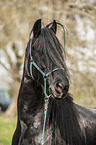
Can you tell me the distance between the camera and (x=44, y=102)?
2.52m

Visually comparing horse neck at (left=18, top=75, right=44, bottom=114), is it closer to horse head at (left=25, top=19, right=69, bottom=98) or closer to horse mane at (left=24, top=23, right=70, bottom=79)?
horse head at (left=25, top=19, right=69, bottom=98)

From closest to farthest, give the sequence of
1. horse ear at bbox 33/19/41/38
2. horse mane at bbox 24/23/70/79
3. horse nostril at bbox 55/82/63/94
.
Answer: horse nostril at bbox 55/82/63/94, horse mane at bbox 24/23/70/79, horse ear at bbox 33/19/41/38

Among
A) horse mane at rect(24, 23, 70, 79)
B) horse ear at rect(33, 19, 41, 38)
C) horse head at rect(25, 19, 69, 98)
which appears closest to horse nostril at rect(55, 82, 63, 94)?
horse head at rect(25, 19, 69, 98)

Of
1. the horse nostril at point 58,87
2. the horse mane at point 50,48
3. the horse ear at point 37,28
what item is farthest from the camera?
the horse ear at point 37,28

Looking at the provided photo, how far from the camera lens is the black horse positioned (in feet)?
7.44

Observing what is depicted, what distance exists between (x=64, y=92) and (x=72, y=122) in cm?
63

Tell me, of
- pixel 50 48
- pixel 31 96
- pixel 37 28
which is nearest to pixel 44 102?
pixel 31 96

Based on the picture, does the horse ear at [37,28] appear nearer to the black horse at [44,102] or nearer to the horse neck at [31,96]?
the black horse at [44,102]

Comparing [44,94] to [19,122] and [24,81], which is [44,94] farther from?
[19,122]

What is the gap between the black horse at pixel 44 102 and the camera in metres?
2.27

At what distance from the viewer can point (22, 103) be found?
8.39 feet

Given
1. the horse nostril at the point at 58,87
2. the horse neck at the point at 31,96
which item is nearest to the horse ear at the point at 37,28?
the horse neck at the point at 31,96

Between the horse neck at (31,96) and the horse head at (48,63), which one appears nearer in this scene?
the horse head at (48,63)

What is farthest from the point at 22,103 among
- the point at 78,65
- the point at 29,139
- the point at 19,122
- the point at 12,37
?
the point at 12,37
